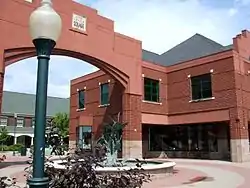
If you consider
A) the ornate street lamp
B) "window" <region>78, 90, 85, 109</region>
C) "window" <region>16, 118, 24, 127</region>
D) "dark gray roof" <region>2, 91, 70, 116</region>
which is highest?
"dark gray roof" <region>2, 91, 70, 116</region>

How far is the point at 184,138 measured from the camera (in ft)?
99.5

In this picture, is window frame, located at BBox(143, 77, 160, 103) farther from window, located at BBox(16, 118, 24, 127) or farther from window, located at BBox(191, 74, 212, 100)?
window, located at BBox(16, 118, 24, 127)

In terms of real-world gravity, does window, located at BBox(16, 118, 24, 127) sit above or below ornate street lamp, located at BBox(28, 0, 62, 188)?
above

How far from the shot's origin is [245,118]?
25.7 metres

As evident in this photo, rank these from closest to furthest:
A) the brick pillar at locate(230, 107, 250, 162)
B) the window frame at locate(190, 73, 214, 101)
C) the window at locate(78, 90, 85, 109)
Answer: the brick pillar at locate(230, 107, 250, 162) < the window frame at locate(190, 73, 214, 101) < the window at locate(78, 90, 85, 109)

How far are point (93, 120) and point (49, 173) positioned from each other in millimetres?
26927

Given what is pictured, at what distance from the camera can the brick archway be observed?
60.1 ft

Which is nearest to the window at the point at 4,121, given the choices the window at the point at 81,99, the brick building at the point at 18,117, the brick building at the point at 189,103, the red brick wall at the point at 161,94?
the brick building at the point at 18,117

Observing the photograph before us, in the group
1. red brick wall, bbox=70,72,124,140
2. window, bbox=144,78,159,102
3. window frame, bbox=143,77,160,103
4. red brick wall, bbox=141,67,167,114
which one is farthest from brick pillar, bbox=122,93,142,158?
window, bbox=144,78,159,102

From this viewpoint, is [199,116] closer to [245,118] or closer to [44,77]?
[245,118]

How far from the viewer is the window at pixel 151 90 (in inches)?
1134

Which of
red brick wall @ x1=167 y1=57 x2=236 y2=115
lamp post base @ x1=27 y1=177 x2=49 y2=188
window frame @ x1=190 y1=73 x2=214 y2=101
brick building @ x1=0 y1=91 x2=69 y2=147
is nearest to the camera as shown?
lamp post base @ x1=27 y1=177 x2=49 y2=188

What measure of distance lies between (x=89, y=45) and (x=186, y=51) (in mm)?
15842

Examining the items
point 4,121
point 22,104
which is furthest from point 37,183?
point 22,104
